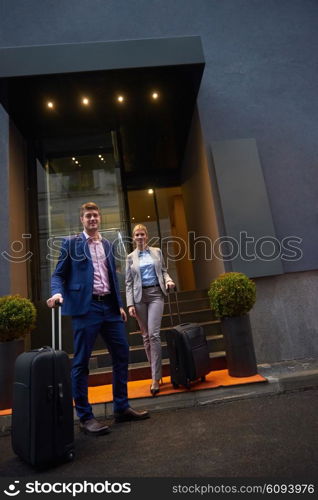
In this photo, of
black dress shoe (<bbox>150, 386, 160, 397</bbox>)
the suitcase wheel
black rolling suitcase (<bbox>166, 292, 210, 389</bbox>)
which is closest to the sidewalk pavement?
black dress shoe (<bbox>150, 386, 160, 397</bbox>)

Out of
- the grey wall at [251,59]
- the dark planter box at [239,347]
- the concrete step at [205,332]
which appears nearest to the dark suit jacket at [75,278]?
the dark planter box at [239,347]

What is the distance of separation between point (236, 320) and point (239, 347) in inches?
12.1

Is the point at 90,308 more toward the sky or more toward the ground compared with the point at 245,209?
more toward the ground

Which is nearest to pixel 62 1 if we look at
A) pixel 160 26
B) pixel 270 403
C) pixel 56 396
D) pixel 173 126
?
pixel 160 26

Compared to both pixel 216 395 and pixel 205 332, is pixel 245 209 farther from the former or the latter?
pixel 216 395

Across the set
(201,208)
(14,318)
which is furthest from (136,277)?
(201,208)

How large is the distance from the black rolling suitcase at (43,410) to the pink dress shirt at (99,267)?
26.7 inches

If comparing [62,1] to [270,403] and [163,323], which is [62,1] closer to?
[163,323]

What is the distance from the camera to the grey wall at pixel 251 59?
5.04 metres

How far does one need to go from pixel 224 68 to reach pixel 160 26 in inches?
62.1

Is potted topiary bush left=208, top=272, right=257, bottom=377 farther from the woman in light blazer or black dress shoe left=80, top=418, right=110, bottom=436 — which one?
black dress shoe left=80, top=418, right=110, bottom=436

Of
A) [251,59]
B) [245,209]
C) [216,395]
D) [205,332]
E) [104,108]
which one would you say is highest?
[251,59]

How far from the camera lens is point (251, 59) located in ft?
18.2

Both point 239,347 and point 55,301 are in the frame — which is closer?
point 55,301
